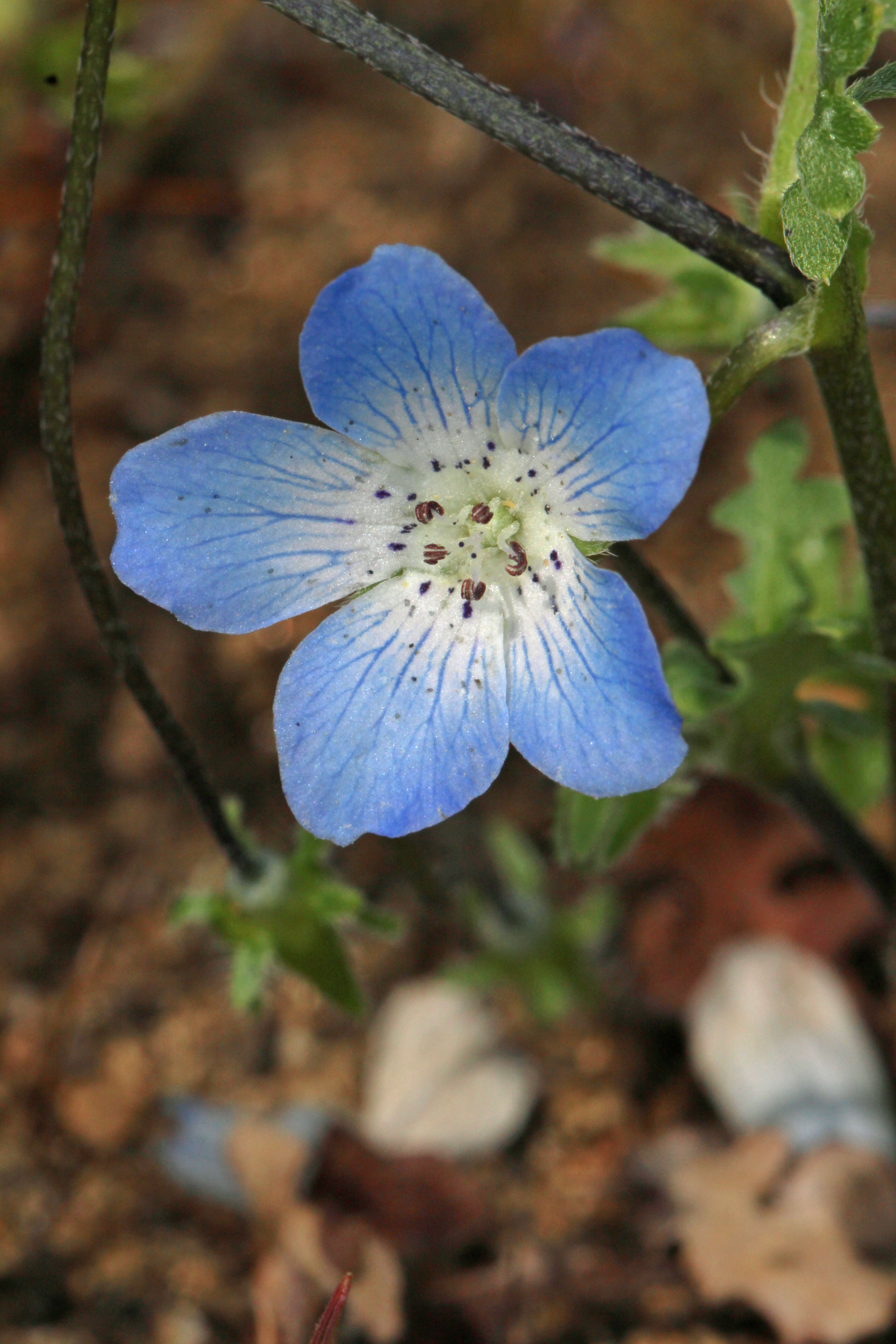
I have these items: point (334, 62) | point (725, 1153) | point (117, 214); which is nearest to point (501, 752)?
point (725, 1153)

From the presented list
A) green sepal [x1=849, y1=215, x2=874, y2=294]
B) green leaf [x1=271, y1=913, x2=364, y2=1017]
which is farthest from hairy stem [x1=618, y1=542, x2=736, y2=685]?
green leaf [x1=271, y1=913, x2=364, y2=1017]

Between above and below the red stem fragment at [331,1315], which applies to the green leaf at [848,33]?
above

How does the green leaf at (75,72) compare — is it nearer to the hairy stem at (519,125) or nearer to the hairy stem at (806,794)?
the hairy stem at (519,125)

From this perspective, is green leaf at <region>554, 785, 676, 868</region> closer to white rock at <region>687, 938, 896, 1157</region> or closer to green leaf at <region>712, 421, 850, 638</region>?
green leaf at <region>712, 421, 850, 638</region>

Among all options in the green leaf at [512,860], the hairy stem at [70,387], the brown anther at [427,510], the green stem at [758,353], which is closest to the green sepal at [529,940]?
the green leaf at [512,860]

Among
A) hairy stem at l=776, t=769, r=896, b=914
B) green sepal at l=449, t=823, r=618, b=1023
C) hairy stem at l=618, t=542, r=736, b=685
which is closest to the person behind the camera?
hairy stem at l=618, t=542, r=736, b=685

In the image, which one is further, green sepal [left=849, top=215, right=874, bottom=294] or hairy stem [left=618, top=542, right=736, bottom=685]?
hairy stem [left=618, top=542, right=736, bottom=685]
